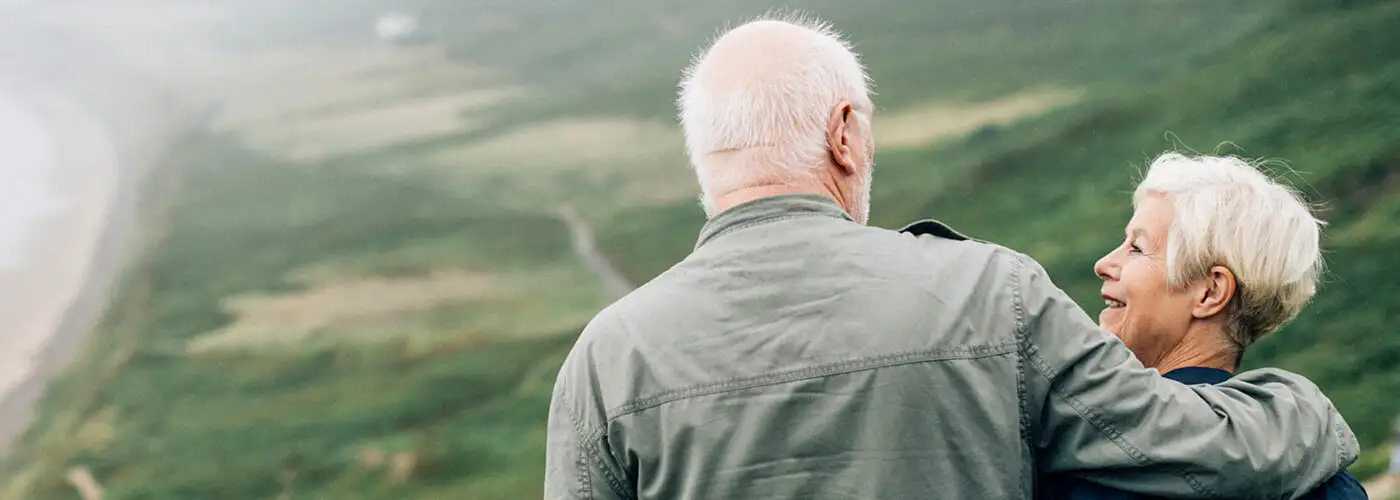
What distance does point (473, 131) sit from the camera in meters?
4.90

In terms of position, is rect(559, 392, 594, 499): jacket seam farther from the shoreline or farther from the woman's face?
the shoreline

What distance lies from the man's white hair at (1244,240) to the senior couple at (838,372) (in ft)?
1.16

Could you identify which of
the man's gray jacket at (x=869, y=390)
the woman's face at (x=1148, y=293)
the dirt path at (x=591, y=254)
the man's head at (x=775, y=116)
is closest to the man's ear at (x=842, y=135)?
A: the man's head at (x=775, y=116)

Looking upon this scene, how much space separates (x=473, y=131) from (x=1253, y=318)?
3413 millimetres

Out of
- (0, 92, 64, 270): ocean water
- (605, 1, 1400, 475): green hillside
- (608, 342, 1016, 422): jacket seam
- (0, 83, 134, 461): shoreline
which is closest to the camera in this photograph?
(608, 342, 1016, 422): jacket seam

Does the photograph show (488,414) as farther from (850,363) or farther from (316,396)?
(850,363)

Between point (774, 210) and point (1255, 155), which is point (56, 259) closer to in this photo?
point (774, 210)

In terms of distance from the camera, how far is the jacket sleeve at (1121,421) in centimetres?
152

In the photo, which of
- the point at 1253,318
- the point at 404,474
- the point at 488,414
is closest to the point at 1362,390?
the point at 1253,318

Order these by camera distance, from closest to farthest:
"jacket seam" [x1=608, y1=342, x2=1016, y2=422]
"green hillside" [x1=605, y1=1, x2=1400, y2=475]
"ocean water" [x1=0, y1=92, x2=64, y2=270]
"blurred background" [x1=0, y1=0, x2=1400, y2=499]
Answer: "jacket seam" [x1=608, y1=342, x2=1016, y2=422], "green hillside" [x1=605, y1=1, x2=1400, y2=475], "blurred background" [x1=0, y1=0, x2=1400, y2=499], "ocean water" [x1=0, y1=92, x2=64, y2=270]

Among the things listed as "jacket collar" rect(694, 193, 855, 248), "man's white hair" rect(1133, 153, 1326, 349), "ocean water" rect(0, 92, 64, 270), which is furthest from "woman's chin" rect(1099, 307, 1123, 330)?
"ocean water" rect(0, 92, 64, 270)

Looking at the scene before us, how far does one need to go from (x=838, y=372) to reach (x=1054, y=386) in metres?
0.26

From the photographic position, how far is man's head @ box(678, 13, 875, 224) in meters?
1.63

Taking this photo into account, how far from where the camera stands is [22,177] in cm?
465
